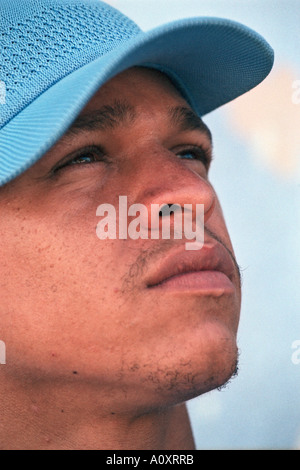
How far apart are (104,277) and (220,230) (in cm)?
32

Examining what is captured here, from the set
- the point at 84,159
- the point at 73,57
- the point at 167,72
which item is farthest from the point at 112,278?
the point at 167,72

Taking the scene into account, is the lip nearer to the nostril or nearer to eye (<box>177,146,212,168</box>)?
the nostril

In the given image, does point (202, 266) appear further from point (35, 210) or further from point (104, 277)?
point (35, 210)

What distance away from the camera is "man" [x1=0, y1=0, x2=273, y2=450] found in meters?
1.00

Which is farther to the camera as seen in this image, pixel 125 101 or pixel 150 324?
pixel 125 101

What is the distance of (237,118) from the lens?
200 cm

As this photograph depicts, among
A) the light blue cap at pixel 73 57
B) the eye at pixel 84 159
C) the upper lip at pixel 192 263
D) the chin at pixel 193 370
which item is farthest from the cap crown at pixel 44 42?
the chin at pixel 193 370

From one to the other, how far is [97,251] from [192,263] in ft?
A: 0.55

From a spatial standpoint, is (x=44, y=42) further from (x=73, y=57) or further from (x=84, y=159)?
(x=84, y=159)

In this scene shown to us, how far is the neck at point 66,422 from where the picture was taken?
1.14 m

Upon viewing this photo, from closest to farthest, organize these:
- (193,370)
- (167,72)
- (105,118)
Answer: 1. (193,370)
2. (105,118)
3. (167,72)

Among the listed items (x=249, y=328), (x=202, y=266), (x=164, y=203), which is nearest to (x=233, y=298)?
(x=202, y=266)

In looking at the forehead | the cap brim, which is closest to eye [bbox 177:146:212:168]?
the forehead

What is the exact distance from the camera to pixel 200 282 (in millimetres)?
1045
